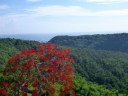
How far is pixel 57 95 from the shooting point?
1425 cm

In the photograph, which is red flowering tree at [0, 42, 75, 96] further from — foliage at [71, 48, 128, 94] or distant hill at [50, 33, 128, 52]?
distant hill at [50, 33, 128, 52]

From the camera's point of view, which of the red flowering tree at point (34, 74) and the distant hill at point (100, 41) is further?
the distant hill at point (100, 41)

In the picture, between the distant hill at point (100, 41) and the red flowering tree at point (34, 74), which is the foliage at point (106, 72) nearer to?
the red flowering tree at point (34, 74)

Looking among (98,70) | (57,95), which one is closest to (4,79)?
(57,95)

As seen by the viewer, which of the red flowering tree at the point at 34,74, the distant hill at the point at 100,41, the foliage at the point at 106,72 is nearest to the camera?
the red flowering tree at the point at 34,74

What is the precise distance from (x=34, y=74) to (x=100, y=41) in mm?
164247

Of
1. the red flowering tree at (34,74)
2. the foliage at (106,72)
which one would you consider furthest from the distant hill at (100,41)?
the red flowering tree at (34,74)

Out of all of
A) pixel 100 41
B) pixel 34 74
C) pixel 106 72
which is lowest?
pixel 106 72

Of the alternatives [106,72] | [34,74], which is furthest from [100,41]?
[34,74]

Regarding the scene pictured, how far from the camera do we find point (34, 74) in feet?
40.1

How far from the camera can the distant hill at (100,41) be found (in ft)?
509

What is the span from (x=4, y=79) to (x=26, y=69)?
245cm

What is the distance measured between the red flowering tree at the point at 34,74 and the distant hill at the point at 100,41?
473 ft

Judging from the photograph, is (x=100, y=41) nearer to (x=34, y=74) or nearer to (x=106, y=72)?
(x=106, y=72)
